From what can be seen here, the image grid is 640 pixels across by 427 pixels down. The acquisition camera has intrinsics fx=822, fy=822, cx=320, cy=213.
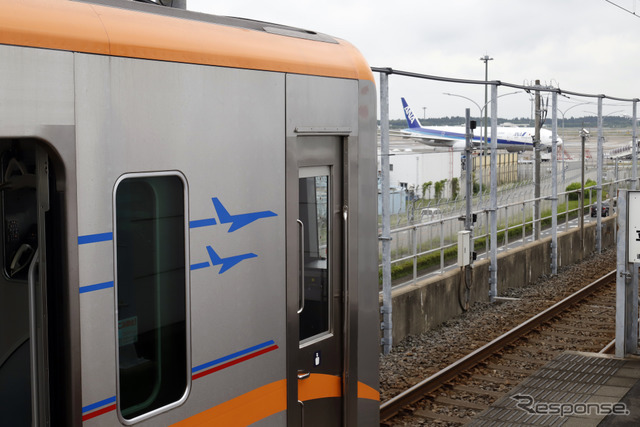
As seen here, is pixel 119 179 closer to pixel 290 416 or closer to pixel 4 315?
pixel 4 315

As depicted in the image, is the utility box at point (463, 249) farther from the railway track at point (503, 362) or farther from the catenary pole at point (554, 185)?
the catenary pole at point (554, 185)

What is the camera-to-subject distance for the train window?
4711mm

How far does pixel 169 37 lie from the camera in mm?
3691

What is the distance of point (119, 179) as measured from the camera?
11.0 feet

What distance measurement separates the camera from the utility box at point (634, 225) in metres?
9.66

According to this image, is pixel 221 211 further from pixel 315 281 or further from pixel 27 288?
pixel 315 281

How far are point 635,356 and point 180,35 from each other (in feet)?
27.2

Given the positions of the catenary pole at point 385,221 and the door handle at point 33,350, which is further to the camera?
the catenary pole at point 385,221

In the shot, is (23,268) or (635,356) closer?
(23,268)

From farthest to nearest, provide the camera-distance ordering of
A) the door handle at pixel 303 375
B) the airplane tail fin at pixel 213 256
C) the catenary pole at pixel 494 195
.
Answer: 1. the catenary pole at pixel 494 195
2. the door handle at pixel 303 375
3. the airplane tail fin at pixel 213 256

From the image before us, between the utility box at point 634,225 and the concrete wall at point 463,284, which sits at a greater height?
the utility box at point 634,225

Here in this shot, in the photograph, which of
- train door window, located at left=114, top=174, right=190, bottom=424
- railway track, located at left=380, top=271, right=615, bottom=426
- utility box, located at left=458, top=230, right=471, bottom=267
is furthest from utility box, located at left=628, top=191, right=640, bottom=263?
train door window, located at left=114, top=174, right=190, bottom=424

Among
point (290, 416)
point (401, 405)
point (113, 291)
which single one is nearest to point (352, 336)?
point (290, 416)

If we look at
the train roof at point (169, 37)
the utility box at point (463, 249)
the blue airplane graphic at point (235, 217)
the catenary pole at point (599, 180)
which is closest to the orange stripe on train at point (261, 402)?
the blue airplane graphic at point (235, 217)
